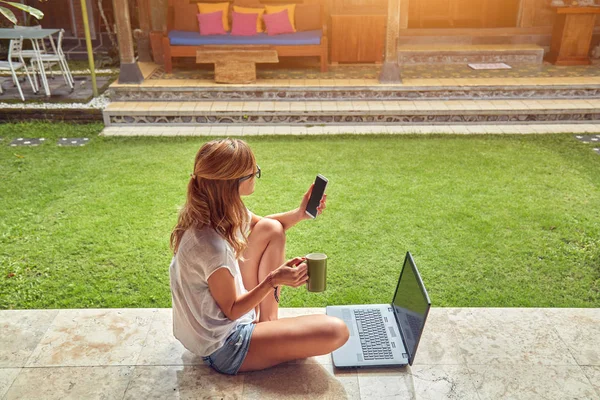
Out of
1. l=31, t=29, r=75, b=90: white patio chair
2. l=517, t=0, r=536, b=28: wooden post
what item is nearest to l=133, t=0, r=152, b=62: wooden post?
l=31, t=29, r=75, b=90: white patio chair

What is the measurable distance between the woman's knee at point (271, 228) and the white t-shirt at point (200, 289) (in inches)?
12.0

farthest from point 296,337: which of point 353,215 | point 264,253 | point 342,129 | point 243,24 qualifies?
point 243,24

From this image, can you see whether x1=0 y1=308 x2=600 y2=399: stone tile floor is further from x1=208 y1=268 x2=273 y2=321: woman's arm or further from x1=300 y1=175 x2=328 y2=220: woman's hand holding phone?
x1=300 y1=175 x2=328 y2=220: woman's hand holding phone

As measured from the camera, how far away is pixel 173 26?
8.29 metres

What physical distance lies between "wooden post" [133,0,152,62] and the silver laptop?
695cm

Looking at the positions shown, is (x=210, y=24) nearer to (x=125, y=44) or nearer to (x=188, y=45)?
(x=188, y=45)

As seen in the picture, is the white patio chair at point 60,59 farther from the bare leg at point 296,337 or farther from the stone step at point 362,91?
the bare leg at point 296,337

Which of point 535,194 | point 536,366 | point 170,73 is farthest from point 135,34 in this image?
point 536,366

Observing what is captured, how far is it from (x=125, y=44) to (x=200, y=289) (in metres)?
Result: 5.82

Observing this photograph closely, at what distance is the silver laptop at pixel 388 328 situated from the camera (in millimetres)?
2506

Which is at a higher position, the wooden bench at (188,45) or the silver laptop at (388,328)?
the wooden bench at (188,45)

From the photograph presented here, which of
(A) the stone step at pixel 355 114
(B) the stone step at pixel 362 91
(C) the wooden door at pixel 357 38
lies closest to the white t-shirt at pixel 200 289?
(A) the stone step at pixel 355 114

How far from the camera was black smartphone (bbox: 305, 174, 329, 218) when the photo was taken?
2715mm

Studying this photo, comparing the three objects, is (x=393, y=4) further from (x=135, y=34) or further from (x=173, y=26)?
(x=135, y=34)
